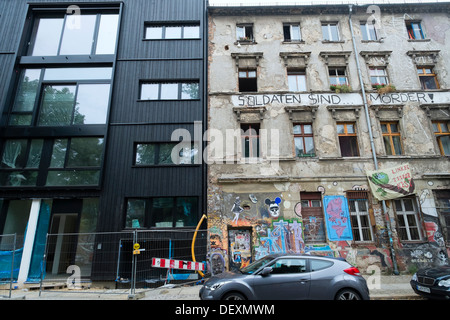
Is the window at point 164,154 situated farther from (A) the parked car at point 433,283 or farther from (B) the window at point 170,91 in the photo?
(A) the parked car at point 433,283

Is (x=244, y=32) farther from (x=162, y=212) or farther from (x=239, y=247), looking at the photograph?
(x=239, y=247)

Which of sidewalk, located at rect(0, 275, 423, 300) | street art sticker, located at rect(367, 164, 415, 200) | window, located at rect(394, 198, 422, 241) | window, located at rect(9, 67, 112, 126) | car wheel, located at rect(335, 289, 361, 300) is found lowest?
sidewalk, located at rect(0, 275, 423, 300)

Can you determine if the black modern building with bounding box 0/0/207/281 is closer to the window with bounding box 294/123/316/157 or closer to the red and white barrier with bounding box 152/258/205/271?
the red and white barrier with bounding box 152/258/205/271

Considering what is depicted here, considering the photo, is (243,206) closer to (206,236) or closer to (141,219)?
(206,236)

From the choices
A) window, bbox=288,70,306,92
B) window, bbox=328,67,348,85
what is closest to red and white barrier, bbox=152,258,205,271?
window, bbox=288,70,306,92

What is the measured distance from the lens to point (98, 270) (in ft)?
33.1

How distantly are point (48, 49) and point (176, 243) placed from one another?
12.7 m

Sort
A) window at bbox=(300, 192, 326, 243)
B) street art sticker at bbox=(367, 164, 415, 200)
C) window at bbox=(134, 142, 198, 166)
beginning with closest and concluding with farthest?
window at bbox=(300, 192, 326, 243) → street art sticker at bbox=(367, 164, 415, 200) → window at bbox=(134, 142, 198, 166)

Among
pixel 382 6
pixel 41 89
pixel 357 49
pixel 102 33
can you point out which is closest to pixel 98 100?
pixel 41 89

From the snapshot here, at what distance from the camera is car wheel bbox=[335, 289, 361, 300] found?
19.0 feet

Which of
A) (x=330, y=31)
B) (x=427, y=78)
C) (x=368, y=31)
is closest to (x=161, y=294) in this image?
(x=330, y=31)

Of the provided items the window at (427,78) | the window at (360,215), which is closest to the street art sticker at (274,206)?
the window at (360,215)

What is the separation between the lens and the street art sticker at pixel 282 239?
1059 cm

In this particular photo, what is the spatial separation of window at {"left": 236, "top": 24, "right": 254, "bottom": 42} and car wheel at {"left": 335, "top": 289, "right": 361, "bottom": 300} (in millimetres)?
13092
